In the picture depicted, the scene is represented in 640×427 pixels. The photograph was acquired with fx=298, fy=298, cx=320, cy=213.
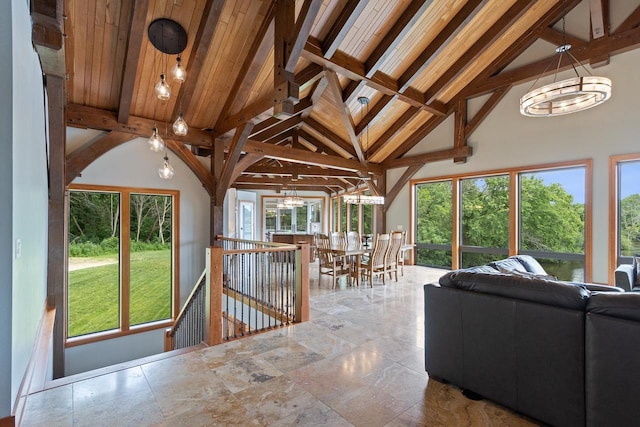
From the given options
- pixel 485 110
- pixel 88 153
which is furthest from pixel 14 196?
pixel 485 110

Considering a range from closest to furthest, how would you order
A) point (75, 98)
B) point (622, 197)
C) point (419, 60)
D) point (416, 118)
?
point (75, 98) < point (622, 197) < point (419, 60) < point (416, 118)

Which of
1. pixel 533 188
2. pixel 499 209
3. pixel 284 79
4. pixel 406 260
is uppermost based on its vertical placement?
pixel 284 79

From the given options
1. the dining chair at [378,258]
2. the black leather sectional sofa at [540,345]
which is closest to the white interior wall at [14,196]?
the black leather sectional sofa at [540,345]

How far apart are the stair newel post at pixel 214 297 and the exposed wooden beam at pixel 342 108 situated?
3869mm

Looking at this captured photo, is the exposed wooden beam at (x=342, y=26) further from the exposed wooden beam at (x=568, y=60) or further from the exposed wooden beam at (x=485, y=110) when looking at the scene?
the exposed wooden beam at (x=485, y=110)

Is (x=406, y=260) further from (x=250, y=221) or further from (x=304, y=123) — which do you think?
(x=250, y=221)

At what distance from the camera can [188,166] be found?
21.0ft

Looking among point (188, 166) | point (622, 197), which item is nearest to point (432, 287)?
point (622, 197)

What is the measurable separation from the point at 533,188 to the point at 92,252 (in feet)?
29.6

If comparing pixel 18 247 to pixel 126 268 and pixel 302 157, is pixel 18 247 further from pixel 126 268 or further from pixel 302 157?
pixel 302 157

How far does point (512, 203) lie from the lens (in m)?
6.71

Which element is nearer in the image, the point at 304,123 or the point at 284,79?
the point at 284,79

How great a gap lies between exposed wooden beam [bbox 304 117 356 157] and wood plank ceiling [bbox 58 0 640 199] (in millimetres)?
338

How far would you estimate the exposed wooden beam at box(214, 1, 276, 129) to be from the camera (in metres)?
4.18
